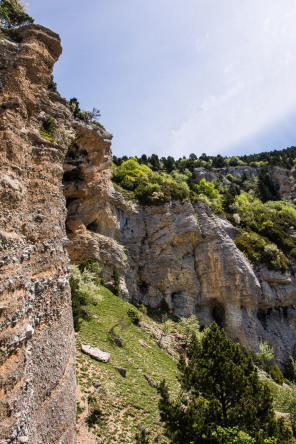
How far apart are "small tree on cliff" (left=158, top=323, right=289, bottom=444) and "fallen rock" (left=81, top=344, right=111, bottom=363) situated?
594 centimetres

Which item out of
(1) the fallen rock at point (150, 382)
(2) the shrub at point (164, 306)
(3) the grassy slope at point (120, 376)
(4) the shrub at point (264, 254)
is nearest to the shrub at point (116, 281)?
(3) the grassy slope at point (120, 376)

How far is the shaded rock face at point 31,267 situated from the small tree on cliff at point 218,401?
16.2ft

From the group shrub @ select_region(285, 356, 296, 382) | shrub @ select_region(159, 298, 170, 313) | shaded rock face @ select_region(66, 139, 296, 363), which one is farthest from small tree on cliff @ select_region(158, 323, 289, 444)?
shrub @ select_region(285, 356, 296, 382)

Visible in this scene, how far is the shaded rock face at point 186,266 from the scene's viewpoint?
1380 inches

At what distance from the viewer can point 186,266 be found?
126 ft

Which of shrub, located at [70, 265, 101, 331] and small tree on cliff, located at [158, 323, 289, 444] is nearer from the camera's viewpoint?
small tree on cliff, located at [158, 323, 289, 444]

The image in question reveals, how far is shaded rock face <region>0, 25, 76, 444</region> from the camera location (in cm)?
889

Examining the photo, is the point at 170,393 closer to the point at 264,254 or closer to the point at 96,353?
the point at 96,353

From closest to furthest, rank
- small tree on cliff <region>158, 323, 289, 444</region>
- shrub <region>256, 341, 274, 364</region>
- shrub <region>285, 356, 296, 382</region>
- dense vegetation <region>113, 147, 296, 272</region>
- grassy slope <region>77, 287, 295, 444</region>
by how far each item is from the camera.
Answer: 1. small tree on cliff <region>158, 323, 289, 444</region>
2. grassy slope <region>77, 287, 295, 444</region>
3. shrub <region>256, 341, 274, 364</region>
4. shrub <region>285, 356, 296, 382</region>
5. dense vegetation <region>113, 147, 296, 272</region>

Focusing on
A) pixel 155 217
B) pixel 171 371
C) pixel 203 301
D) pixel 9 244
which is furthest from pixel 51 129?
pixel 203 301

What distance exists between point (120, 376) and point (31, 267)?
428 inches

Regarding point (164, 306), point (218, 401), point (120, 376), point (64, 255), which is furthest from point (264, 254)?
point (64, 255)

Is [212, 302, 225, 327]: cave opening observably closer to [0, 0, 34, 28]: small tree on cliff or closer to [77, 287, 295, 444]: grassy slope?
[77, 287, 295, 444]: grassy slope

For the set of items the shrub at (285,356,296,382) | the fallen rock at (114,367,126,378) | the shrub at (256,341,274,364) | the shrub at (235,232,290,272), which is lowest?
the shrub at (285,356,296,382)
